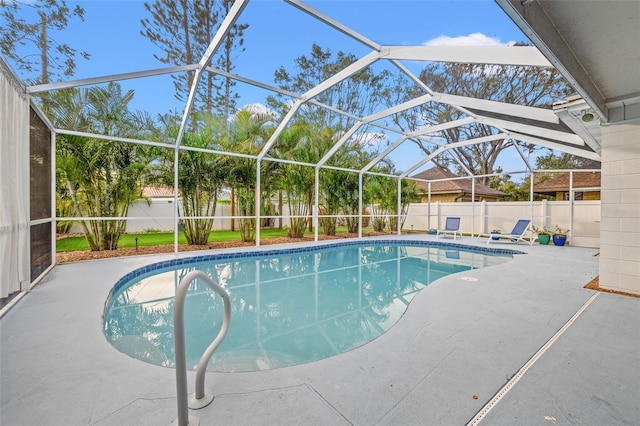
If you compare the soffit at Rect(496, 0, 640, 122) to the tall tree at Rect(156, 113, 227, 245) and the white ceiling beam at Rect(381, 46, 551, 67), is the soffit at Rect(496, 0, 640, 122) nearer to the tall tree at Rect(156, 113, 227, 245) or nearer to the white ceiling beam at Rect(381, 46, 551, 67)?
the white ceiling beam at Rect(381, 46, 551, 67)

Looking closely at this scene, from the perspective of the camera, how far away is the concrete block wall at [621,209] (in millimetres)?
4293

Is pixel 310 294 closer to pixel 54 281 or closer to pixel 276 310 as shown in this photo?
pixel 276 310

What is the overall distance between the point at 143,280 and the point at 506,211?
1347cm

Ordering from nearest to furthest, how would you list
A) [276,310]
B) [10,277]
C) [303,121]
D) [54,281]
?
1. [10,277]
2. [276,310]
3. [54,281]
4. [303,121]

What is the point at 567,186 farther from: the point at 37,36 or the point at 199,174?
the point at 37,36

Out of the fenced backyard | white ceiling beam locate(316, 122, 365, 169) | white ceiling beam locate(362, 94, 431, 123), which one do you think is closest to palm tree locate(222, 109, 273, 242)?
the fenced backyard

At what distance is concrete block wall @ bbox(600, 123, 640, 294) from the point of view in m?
4.29

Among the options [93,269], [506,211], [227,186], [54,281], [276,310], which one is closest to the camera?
[276,310]

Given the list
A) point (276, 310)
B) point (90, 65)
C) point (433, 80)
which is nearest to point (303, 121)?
point (433, 80)

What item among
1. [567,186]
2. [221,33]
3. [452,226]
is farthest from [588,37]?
[567,186]

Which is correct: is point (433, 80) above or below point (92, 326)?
above

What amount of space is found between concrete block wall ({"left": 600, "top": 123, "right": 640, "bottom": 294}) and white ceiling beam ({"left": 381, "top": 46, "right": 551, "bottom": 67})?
2076mm

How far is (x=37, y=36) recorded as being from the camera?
6723 millimetres

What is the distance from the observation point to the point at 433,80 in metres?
7.77
